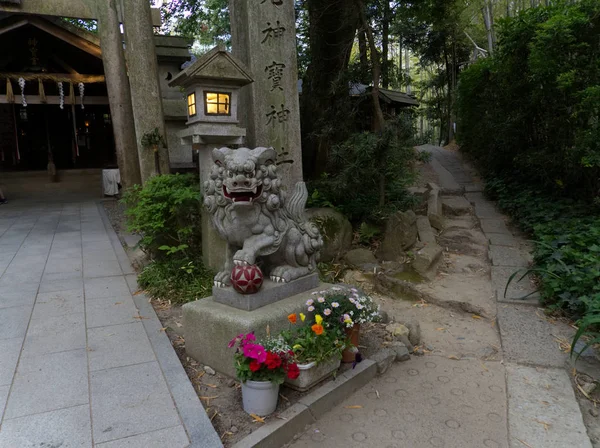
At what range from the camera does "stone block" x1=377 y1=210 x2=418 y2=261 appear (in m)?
6.18

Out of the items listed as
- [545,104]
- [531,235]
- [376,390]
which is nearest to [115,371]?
[376,390]

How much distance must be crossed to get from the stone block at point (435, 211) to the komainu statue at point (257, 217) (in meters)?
4.54

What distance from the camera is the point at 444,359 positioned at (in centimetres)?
382

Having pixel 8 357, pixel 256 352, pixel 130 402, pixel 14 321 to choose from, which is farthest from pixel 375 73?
pixel 8 357

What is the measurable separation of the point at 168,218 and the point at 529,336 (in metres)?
4.47

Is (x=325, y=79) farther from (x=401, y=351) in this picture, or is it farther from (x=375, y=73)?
(x=401, y=351)

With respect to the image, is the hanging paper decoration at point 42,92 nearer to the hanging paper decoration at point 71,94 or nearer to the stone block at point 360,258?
the hanging paper decoration at point 71,94

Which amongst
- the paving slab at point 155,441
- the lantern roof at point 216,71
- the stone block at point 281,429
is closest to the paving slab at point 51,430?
the paving slab at point 155,441

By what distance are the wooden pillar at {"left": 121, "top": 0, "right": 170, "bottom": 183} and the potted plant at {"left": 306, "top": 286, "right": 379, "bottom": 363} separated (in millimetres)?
5152

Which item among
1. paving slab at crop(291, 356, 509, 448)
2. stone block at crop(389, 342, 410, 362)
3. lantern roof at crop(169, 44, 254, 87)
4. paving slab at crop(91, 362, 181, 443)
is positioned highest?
lantern roof at crop(169, 44, 254, 87)

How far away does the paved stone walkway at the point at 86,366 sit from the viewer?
2.47 meters

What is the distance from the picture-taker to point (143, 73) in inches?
280

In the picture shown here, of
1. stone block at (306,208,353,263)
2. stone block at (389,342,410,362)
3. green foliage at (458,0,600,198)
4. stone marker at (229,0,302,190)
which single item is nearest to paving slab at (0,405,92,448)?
stone block at (389,342,410,362)

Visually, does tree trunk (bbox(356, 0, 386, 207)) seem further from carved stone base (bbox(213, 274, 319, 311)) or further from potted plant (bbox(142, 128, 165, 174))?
potted plant (bbox(142, 128, 165, 174))
